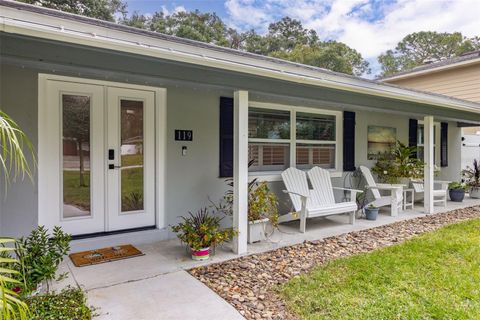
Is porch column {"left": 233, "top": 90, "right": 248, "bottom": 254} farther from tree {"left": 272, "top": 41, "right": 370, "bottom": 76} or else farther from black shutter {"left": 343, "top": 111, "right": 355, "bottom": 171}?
tree {"left": 272, "top": 41, "right": 370, "bottom": 76}

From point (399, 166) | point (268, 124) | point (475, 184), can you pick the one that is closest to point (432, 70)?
point (475, 184)

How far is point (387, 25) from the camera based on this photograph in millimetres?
17828

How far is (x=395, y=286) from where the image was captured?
9.63 ft

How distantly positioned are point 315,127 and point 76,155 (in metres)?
4.15

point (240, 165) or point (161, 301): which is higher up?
point (240, 165)

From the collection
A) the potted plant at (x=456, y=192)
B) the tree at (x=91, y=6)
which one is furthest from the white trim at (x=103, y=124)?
the tree at (x=91, y=6)

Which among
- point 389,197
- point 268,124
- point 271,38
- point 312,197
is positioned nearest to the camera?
point 312,197

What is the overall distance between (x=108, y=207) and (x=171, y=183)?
2.77 ft

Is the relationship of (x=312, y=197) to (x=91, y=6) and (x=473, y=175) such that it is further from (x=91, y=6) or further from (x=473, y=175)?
(x=91, y=6)

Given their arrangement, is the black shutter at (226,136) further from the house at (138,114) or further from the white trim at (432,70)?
the white trim at (432,70)

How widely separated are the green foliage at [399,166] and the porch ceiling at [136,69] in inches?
99.5

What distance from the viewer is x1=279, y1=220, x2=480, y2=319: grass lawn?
2518mm

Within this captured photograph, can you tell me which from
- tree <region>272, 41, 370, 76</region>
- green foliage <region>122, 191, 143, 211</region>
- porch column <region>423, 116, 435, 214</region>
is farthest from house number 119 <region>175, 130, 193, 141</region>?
tree <region>272, 41, 370, 76</region>

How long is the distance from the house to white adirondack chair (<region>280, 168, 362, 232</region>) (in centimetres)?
36
